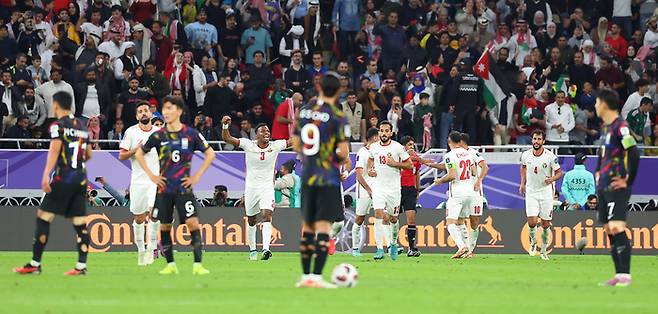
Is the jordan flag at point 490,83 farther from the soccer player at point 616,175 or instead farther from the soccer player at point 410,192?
the soccer player at point 616,175

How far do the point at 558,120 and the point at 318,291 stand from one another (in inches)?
824

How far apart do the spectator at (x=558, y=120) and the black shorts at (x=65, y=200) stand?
64.2 feet

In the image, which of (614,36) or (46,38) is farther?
(614,36)

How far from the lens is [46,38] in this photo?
3478 cm

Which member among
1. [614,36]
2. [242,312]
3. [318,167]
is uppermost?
[614,36]

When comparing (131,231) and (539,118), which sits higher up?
(539,118)

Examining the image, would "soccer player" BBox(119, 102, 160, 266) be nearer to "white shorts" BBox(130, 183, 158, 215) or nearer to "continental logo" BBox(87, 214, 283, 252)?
"white shorts" BBox(130, 183, 158, 215)

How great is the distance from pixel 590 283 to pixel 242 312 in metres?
7.29

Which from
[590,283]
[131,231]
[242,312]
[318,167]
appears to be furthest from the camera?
[131,231]

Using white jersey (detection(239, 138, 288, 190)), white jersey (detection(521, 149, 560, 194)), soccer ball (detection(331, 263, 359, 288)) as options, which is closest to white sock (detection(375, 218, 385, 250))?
white jersey (detection(239, 138, 288, 190))

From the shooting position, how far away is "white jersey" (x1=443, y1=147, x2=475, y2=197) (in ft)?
93.7

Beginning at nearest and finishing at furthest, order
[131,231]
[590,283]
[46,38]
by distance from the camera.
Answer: [590,283]
[131,231]
[46,38]

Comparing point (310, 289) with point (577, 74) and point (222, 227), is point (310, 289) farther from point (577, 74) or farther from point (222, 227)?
point (577, 74)

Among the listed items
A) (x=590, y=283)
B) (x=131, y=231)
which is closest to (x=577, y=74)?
(x=131, y=231)
